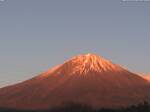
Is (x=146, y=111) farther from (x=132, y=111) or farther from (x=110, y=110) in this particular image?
(x=110, y=110)

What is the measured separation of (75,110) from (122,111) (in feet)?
79.0

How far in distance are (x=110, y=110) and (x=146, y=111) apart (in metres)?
44.6

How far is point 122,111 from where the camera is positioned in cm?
18975

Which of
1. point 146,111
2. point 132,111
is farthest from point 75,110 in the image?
point 146,111

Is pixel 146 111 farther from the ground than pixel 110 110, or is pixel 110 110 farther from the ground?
pixel 110 110

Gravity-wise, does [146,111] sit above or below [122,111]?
below

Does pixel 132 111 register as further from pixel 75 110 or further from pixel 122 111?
pixel 75 110

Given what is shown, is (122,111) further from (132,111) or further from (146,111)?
(146,111)

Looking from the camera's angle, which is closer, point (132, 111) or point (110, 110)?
point (132, 111)

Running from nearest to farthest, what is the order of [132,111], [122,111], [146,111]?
[146,111] < [132,111] < [122,111]

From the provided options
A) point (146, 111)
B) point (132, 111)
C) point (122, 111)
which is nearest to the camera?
point (146, 111)

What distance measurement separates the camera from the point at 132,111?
172625 mm

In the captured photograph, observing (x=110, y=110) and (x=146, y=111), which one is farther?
(x=110, y=110)

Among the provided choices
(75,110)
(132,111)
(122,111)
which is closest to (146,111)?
(132,111)
